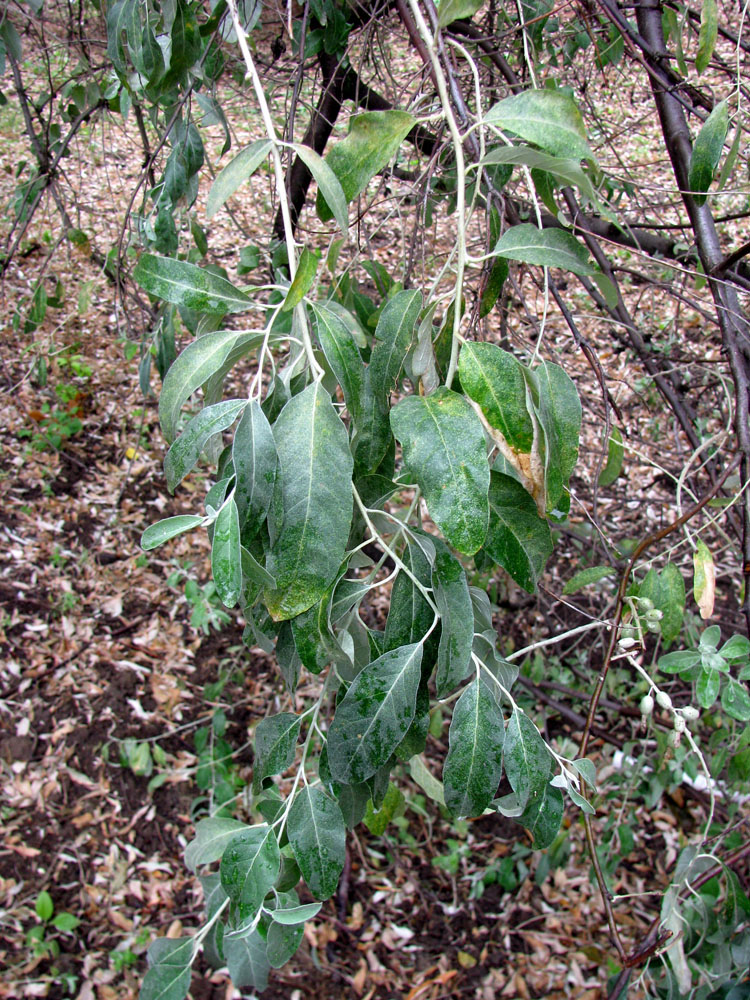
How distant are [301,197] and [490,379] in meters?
1.49

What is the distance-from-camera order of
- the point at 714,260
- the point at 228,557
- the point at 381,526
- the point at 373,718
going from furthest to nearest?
the point at 714,260
the point at 381,526
the point at 373,718
the point at 228,557

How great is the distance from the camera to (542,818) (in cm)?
66

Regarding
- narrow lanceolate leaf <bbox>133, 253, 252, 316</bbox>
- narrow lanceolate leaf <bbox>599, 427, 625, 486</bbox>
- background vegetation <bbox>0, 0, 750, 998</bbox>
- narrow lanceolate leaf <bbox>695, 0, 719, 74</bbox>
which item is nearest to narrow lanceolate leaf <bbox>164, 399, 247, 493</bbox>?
background vegetation <bbox>0, 0, 750, 998</bbox>

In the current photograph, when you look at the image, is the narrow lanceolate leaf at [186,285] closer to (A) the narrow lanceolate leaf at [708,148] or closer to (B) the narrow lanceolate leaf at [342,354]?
(B) the narrow lanceolate leaf at [342,354]

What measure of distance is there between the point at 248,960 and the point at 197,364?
699 mm

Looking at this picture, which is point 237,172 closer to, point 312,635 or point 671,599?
point 312,635

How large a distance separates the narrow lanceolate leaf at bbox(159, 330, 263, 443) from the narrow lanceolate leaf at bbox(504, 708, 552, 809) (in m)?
0.41

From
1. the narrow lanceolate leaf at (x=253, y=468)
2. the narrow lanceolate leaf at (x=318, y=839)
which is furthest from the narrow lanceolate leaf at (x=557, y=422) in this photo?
the narrow lanceolate leaf at (x=318, y=839)

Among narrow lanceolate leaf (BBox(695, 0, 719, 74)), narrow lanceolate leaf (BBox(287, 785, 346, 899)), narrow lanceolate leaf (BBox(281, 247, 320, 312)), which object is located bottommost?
narrow lanceolate leaf (BBox(287, 785, 346, 899))

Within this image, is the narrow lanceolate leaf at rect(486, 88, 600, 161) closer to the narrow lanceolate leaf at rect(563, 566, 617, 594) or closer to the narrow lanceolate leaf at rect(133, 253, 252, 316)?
the narrow lanceolate leaf at rect(133, 253, 252, 316)

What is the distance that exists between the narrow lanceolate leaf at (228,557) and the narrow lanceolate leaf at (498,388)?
0.67ft

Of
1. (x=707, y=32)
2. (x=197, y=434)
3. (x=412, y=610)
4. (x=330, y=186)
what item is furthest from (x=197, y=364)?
(x=707, y=32)

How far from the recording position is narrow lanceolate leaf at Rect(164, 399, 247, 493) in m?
0.56

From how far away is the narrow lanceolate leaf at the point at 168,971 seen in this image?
808mm
